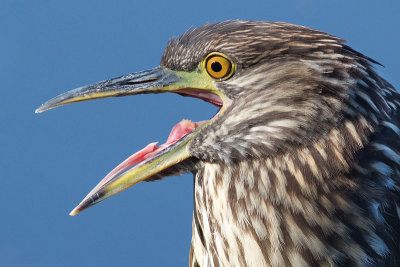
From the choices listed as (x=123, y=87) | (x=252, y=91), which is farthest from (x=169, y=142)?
(x=252, y=91)

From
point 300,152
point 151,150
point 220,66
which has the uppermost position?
point 220,66

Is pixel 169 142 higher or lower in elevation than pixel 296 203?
higher

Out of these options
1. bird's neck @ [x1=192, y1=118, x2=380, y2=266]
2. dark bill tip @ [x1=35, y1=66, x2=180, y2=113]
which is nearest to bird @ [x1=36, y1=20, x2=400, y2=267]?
bird's neck @ [x1=192, y1=118, x2=380, y2=266]

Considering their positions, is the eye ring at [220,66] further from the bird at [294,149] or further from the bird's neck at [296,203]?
the bird's neck at [296,203]

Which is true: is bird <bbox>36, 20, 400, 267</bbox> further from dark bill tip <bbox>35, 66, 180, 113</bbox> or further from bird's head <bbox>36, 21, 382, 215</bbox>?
dark bill tip <bbox>35, 66, 180, 113</bbox>

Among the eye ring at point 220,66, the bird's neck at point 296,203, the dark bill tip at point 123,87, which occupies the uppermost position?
the dark bill tip at point 123,87

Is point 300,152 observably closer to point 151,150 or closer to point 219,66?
point 219,66

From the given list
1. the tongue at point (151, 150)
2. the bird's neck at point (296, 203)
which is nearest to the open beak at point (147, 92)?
the tongue at point (151, 150)

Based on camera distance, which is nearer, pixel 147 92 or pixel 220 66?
pixel 220 66

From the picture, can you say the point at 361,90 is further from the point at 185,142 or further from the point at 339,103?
the point at 185,142
